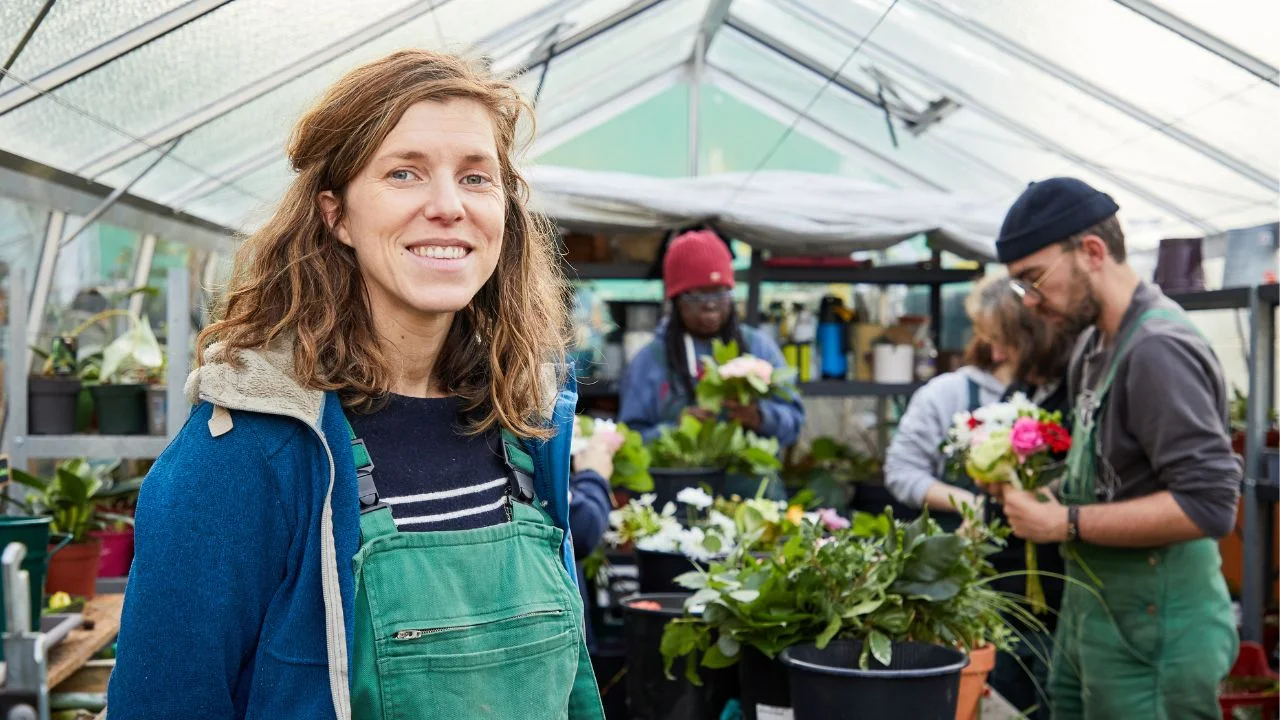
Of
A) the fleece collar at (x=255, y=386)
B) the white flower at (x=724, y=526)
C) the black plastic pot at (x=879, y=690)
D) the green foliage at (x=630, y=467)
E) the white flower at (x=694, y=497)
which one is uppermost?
the fleece collar at (x=255, y=386)

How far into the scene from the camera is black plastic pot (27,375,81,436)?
122 inches

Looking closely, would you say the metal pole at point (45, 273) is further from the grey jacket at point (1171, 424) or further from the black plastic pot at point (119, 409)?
the grey jacket at point (1171, 424)

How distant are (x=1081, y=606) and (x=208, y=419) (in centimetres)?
226

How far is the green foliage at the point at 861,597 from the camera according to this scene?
2162mm

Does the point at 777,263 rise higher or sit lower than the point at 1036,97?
lower

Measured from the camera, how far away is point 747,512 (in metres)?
2.95

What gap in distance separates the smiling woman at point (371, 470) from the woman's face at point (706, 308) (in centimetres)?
285

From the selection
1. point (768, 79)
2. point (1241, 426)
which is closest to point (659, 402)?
point (1241, 426)

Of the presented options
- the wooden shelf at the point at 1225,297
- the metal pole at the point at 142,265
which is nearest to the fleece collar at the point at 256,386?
the metal pole at the point at 142,265

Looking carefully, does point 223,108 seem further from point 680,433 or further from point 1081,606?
point 1081,606

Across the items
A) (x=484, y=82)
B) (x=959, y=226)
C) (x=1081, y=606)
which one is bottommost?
(x=1081, y=606)

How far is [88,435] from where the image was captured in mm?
3135

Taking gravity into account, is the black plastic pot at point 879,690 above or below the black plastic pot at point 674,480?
below

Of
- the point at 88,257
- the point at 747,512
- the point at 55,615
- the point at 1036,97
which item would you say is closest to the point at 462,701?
the point at 55,615
